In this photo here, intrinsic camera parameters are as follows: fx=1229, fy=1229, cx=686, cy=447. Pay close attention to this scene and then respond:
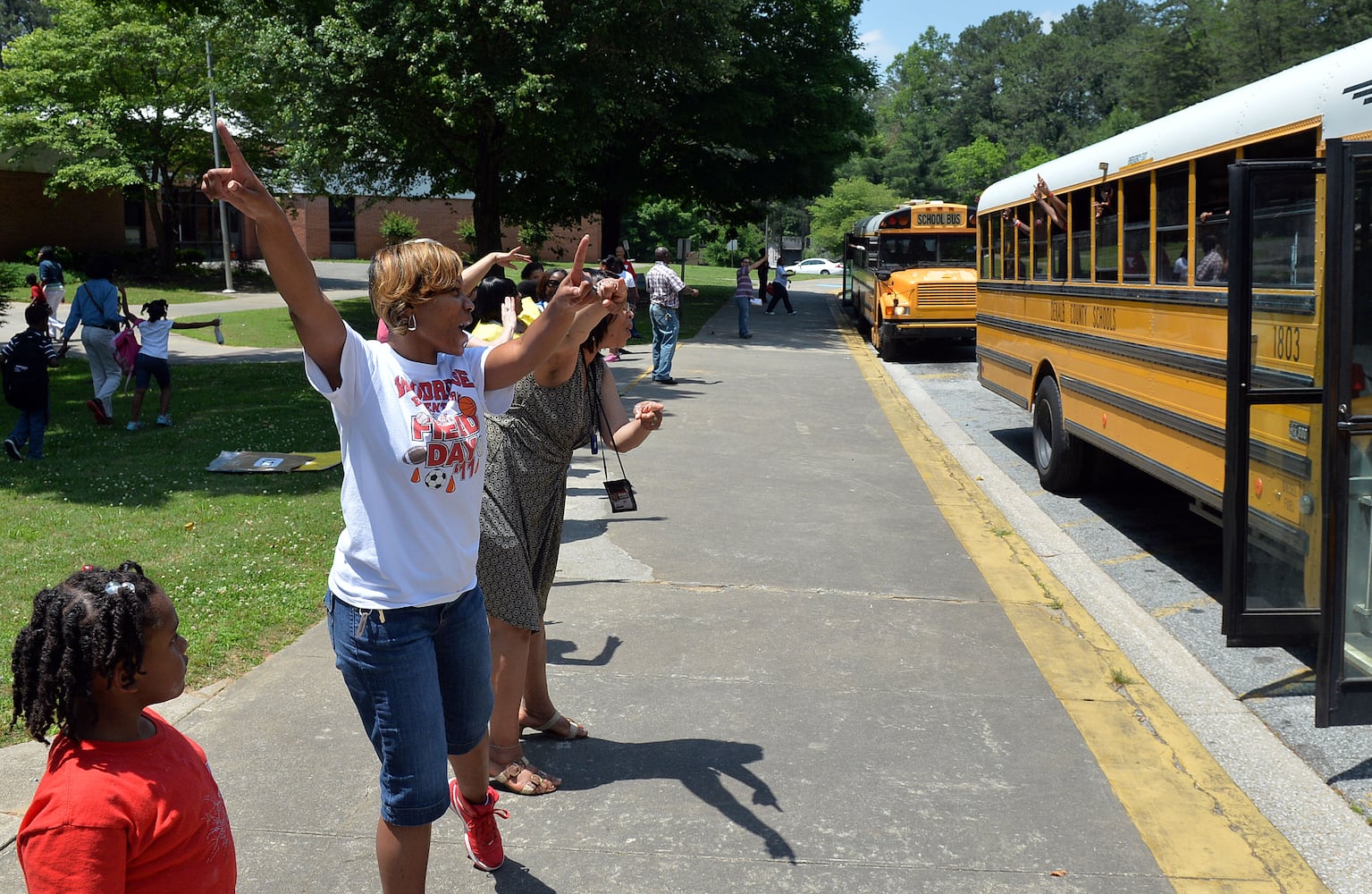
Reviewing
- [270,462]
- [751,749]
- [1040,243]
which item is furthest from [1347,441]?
[270,462]

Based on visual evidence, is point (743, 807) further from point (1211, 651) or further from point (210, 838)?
point (1211, 651)

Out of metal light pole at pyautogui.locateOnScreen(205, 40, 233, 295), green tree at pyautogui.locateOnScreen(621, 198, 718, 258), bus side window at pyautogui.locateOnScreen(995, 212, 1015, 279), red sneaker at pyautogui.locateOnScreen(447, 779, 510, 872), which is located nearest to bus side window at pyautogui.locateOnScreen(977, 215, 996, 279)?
bus side window at pyautogui.locateOnScreen(995, 212, 1015, 279)

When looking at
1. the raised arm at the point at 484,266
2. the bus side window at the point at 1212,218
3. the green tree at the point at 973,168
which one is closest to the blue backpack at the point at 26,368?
the raised arm at the point at 484,266

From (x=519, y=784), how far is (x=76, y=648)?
7.40ft

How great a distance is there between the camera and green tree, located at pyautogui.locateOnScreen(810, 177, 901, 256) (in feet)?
288

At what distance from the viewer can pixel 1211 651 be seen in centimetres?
602

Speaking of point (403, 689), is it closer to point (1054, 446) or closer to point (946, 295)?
point (1054, 446)

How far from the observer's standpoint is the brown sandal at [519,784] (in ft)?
13.9

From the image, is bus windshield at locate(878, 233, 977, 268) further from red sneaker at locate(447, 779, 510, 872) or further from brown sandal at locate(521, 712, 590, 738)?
red sneaker at locate(447, 779, 510, 872)

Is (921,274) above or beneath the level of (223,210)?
beneath

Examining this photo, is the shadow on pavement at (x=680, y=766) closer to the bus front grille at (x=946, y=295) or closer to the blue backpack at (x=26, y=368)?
the blue backpack at (x=26, y=368)

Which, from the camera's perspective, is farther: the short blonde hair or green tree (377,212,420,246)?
green tree (377,212,420,246)

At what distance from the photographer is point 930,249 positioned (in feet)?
72.0

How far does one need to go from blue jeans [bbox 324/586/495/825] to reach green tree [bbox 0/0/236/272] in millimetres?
35659
